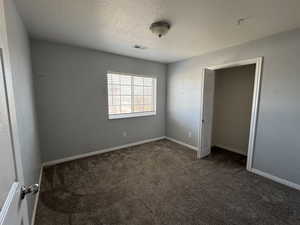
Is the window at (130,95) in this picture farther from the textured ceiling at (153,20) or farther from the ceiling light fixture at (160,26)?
the ceiling light fixture at (160,26)

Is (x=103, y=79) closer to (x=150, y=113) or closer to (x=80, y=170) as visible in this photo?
(x=150, y=113)

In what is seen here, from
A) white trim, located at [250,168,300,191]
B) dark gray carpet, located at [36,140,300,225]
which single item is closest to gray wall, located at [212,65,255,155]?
dark gray carpet, located at [36,140,300,225]

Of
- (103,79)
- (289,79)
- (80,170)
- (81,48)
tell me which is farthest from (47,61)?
(289,79)

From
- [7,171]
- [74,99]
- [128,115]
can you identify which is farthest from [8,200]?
[128,115]

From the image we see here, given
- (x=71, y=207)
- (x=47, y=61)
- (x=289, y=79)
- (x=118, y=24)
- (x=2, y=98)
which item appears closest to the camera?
(x=2, y=98)

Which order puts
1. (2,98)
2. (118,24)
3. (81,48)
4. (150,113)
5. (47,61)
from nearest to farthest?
(2,98) < (118,24) < (47,61) < (81,48) < (150,113)

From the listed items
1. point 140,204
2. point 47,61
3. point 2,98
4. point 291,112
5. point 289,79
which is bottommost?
point 140,204

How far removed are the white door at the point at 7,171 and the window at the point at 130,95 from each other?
278 cm

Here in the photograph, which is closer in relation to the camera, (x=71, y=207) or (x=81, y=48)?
(x=71, y=207)

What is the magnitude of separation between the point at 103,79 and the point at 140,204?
2.62 metres

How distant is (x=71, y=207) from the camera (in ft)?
5.80

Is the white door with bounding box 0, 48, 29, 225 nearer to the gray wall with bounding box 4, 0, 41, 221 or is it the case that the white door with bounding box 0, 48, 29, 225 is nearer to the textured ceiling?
the gray wall with bounding box 4, 0, 41, 221

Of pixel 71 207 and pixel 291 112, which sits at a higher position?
pixel 291 112

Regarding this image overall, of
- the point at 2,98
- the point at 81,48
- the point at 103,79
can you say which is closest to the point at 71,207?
the point at 2,98
